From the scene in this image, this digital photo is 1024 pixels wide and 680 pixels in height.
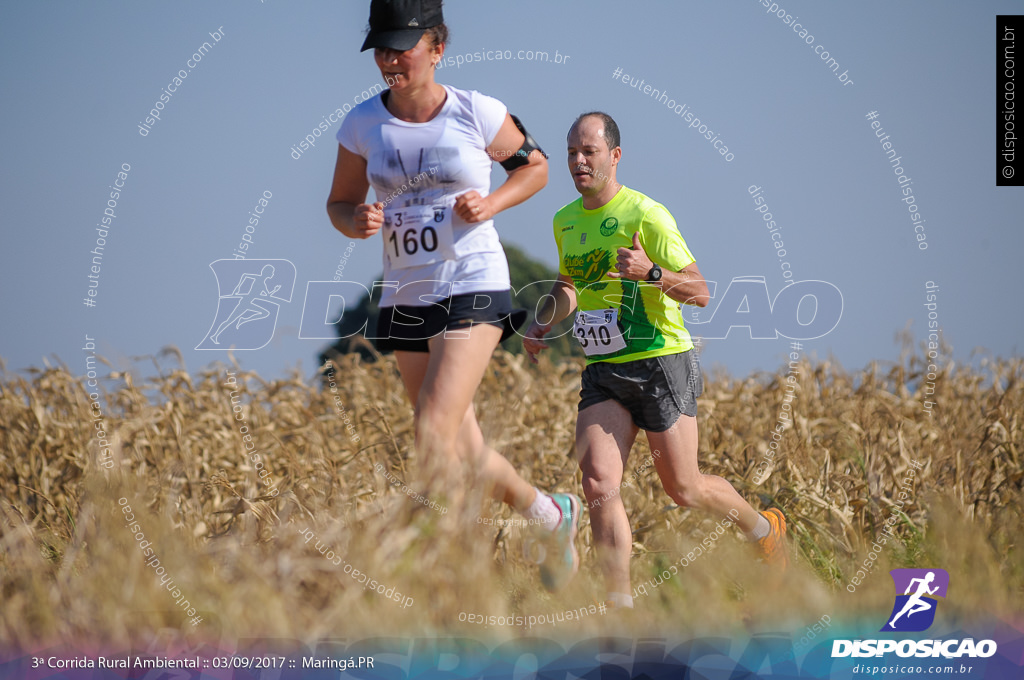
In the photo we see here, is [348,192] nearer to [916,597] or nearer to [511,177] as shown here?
[511,177]

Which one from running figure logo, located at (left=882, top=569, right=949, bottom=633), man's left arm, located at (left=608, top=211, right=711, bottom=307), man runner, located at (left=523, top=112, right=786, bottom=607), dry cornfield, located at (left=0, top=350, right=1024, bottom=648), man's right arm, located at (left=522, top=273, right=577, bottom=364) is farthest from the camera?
man's right arm, located at (left=522, top=273, right=577, bottom=364)

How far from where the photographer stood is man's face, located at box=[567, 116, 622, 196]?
160 inches

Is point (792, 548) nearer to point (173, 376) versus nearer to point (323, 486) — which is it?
point (323, 486)

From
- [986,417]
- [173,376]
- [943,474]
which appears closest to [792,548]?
[943,474]

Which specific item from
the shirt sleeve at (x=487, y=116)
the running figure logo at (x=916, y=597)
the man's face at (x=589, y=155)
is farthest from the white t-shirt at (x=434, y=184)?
the running figure logo at (x=916, y=597)

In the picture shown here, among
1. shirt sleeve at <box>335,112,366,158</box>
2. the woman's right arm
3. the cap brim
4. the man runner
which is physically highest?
the cap brim

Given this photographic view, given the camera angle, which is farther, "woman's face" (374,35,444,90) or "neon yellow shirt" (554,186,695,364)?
"neon yellow shirt" (554,186,695,364)

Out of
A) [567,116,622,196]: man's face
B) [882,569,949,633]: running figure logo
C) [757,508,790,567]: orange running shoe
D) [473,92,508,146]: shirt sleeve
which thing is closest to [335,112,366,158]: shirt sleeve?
[473,92,508,146]: shirt sleeve

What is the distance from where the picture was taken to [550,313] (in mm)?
4340

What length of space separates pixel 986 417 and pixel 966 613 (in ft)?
9.69

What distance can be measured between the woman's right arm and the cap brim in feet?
1.62

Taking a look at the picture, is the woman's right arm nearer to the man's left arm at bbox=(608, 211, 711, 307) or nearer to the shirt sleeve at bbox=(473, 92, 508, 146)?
the shirt sleeve at bbox=(473, 92, 508, 146)

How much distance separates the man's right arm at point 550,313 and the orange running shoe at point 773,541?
1.35 metres

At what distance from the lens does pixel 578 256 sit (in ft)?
13.7
